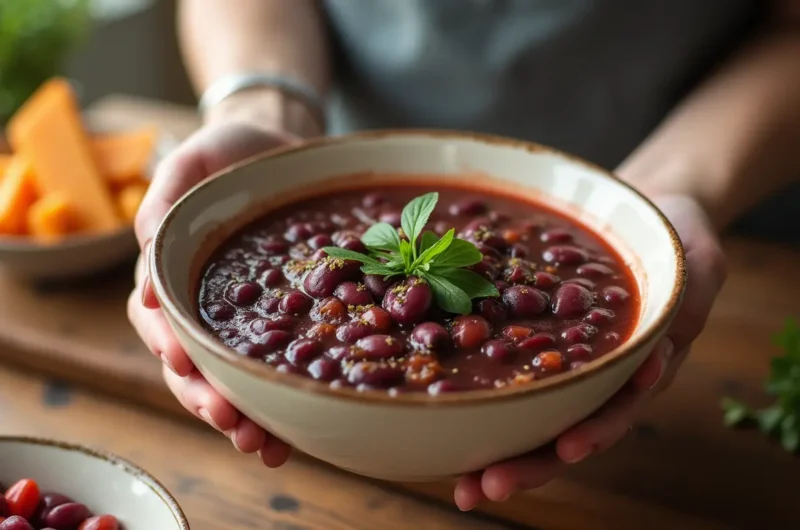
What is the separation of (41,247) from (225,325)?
3.40 ft

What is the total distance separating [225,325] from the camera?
1.36 m

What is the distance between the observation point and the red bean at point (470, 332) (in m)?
1.28

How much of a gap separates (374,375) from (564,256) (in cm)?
52

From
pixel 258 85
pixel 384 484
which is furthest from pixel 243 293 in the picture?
pixel 258 85

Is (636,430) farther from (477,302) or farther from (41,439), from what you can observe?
(41,439)

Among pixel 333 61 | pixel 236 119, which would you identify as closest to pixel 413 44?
pixel 333 61

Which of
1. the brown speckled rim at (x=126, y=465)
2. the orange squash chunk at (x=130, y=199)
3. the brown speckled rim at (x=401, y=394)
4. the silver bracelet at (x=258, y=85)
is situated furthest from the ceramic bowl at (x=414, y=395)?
the orange squash chunk at (x=130, y=199)

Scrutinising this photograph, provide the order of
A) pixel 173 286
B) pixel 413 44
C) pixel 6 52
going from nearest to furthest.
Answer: pixel 173 286
pixel 413 44
pixel 6 52

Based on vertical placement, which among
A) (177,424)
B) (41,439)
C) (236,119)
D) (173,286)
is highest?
(173,286)

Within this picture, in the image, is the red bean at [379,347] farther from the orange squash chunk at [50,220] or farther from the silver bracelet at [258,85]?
the orange squash chunk at [50,220]

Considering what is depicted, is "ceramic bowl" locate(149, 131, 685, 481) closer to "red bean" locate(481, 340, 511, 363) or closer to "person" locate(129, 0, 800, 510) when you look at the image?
"red bean" locate(481, 340, 511, 363)

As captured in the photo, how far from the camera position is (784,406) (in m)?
1.79

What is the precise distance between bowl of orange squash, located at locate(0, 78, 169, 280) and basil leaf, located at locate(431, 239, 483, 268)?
1.18 m

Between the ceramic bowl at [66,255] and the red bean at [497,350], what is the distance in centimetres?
131
